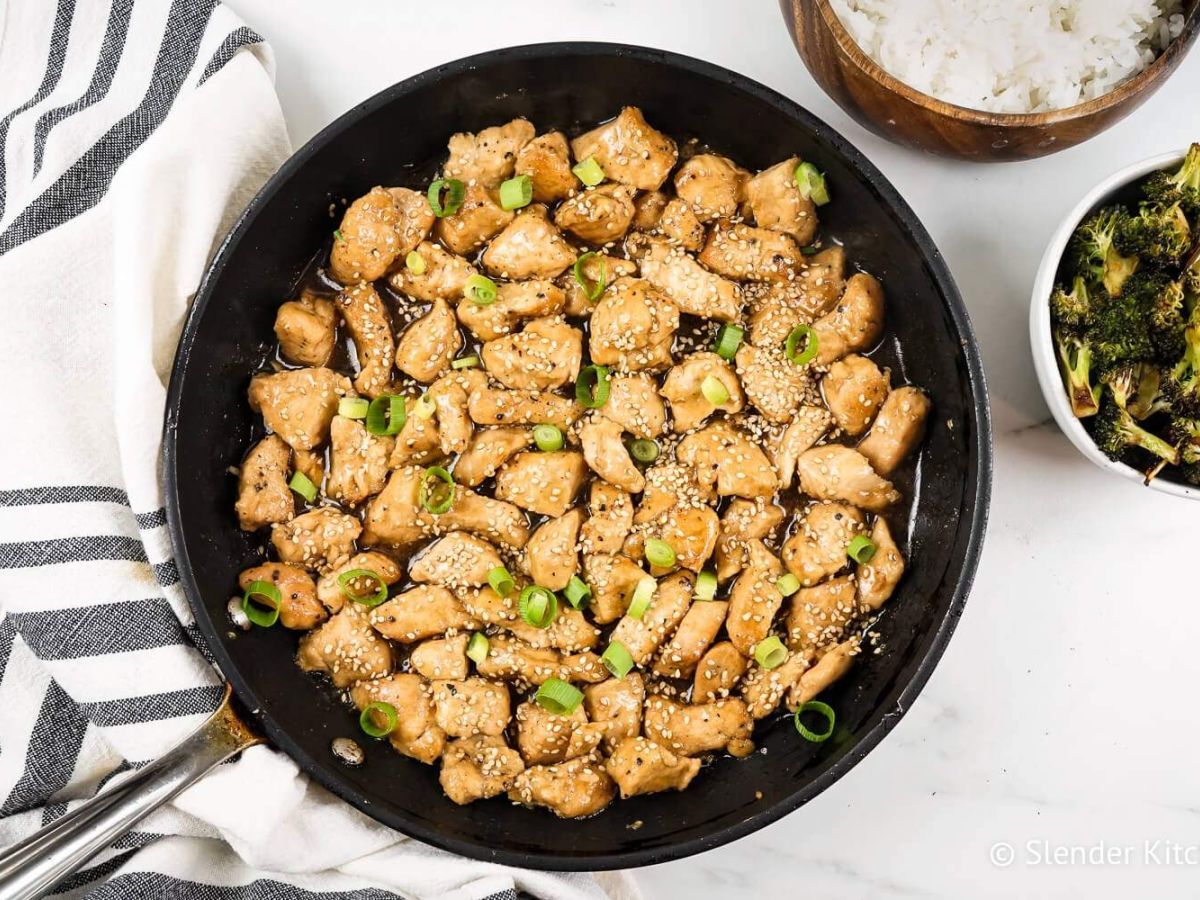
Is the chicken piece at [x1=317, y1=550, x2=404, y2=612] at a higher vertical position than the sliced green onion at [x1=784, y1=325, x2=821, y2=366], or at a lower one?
lower

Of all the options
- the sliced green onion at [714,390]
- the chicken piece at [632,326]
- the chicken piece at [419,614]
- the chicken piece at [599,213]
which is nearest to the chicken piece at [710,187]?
the chicken piece at [599,213]

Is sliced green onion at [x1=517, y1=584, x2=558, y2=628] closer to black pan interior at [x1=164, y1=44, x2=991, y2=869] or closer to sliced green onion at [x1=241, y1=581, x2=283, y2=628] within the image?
black pan interior at [x1=164, y1=44, x2=991, y2=869]

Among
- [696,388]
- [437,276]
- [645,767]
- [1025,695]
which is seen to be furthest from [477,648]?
[1025,695]

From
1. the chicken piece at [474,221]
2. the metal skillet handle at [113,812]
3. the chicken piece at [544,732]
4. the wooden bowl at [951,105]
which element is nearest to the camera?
the metal skillet handle at [113,812]

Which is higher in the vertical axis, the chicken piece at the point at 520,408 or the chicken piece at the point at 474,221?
the chicken piece at the point at 474,221

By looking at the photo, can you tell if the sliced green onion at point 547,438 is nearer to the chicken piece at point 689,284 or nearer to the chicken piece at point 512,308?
the chicken piece at point 512,308

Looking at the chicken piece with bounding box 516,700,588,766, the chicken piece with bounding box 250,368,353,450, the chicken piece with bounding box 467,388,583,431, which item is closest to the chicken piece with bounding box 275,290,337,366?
the chicken piece with bounding box 250,368,353,450

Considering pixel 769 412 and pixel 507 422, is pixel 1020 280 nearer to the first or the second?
pixel 769 412

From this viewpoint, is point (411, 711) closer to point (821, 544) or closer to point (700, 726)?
point (700, 726)
